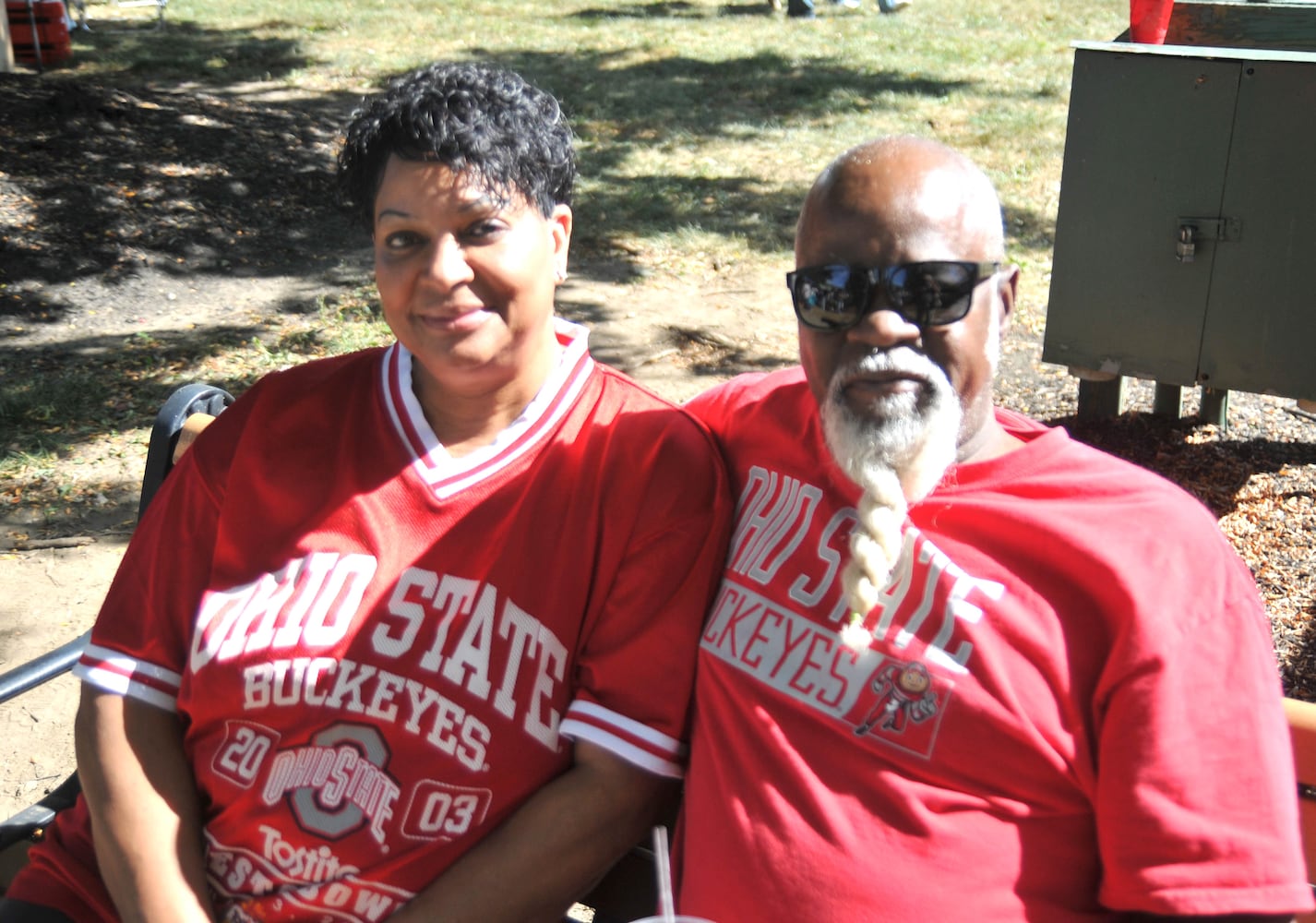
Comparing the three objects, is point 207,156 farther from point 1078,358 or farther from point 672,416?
point 672,416

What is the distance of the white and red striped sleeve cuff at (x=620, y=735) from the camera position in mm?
1959

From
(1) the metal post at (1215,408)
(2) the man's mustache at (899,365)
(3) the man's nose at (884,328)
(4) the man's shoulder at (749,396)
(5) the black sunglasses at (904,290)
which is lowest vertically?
(1) the metal post at (1215,408)

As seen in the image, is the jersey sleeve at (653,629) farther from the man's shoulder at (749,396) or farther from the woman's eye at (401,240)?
the woman's eye at (401,240)

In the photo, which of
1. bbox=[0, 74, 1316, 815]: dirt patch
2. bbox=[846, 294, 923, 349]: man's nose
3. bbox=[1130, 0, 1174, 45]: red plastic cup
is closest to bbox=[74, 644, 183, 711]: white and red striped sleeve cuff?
bbox=[846, 294, 923, 349]: man's nose

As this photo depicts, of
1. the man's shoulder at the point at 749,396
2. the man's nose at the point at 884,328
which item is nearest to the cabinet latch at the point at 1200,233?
the man's shoulder at the point at 749,396

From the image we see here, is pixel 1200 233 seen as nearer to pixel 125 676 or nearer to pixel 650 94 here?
pixel 125 676

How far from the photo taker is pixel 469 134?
207 cm

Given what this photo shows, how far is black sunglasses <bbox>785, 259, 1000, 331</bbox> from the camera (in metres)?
1.94

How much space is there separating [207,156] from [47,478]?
395 centimetres

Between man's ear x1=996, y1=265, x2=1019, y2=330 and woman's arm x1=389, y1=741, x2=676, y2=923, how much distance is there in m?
0.89

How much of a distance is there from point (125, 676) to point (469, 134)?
1.03 metres

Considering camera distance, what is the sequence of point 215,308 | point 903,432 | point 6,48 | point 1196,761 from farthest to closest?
point 6,48 < point 215,308 < point 903,432 < point 1196,761

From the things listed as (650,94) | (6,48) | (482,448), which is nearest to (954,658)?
(482,448)

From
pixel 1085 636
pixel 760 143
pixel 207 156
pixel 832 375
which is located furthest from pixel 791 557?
pixel 760 143
